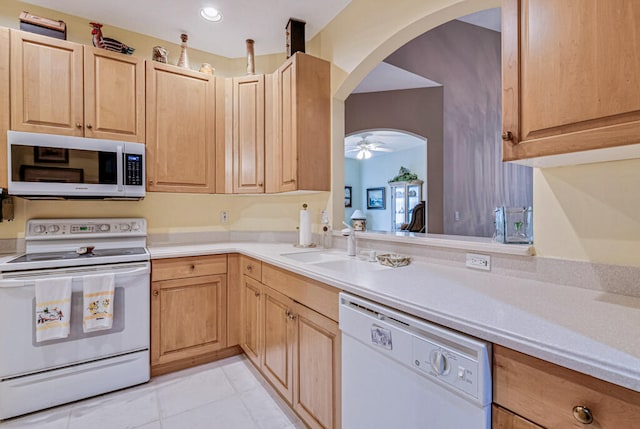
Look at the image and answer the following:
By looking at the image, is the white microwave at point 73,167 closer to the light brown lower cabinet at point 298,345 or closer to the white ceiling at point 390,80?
the light brown lower cabinet at point 298,345

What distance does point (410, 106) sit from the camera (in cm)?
428

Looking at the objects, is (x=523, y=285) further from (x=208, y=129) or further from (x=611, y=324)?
(x=208, y=129)

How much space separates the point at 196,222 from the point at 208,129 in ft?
2.83

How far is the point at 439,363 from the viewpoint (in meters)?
0.87

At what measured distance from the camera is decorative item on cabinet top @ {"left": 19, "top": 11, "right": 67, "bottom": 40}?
6.72ft

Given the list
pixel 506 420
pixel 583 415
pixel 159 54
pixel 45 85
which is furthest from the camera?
pixel 159 54

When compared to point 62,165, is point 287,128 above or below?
above

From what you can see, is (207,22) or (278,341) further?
(207,22)

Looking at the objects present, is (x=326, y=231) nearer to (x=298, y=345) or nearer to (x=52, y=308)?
(x=298, y=345)

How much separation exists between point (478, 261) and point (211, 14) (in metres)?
2.48

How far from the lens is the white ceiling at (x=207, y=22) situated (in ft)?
7.18

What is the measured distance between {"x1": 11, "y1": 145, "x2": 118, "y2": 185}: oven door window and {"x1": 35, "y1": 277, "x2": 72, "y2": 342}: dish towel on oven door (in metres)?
0.69

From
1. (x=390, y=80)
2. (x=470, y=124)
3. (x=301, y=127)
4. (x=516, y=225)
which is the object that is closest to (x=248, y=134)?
(x=301, y=127)

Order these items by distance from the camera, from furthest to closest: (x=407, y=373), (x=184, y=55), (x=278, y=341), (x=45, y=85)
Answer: (x=184, y=55) → (x=45, y=85) → (x=278, y=341) → (x=407, y=373)
